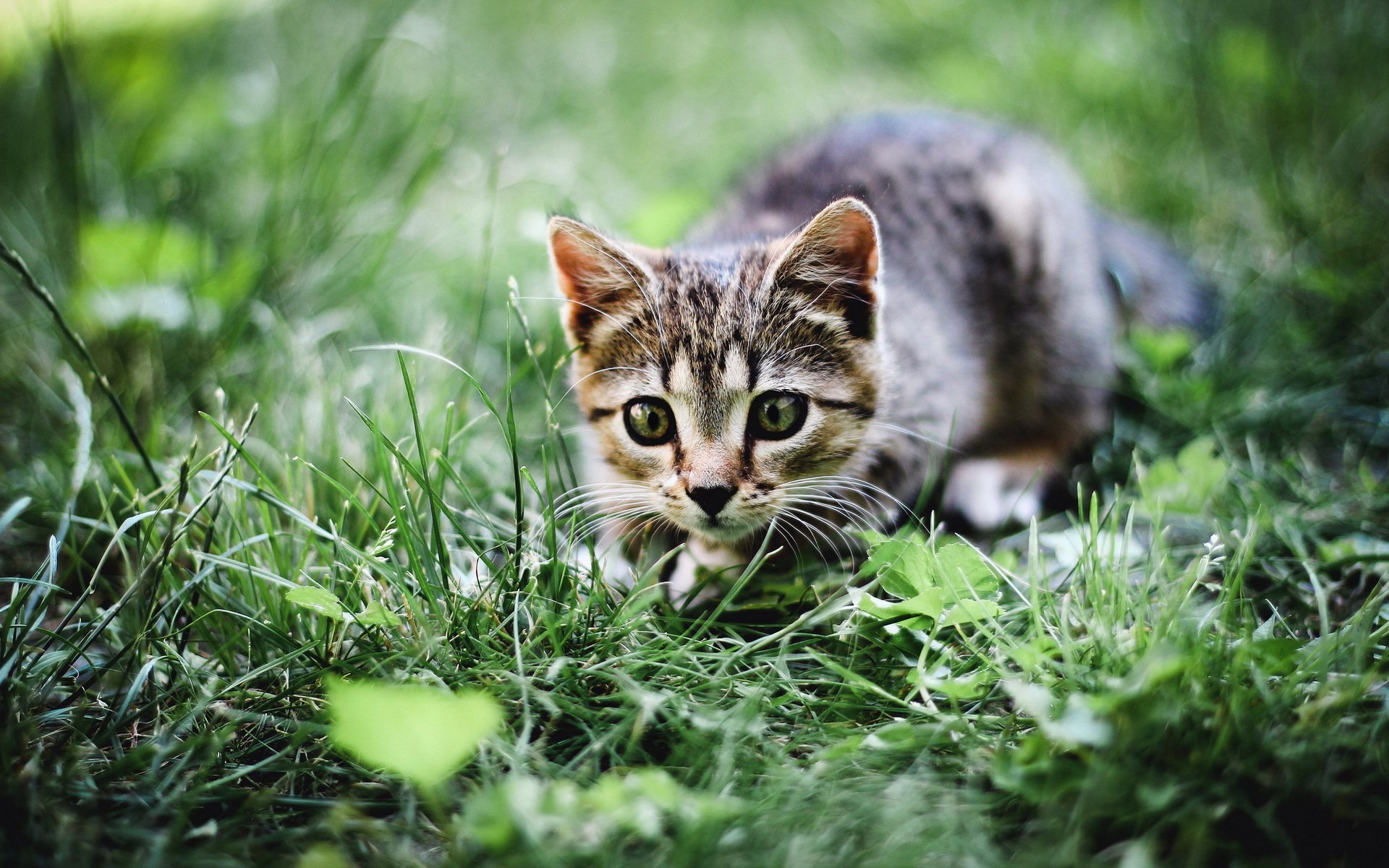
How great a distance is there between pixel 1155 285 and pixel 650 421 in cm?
181

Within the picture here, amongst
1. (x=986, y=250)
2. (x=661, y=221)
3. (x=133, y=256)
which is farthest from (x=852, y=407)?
(x=133, y=256)

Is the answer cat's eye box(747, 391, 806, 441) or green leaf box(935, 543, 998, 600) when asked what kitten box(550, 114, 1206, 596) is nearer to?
cat's eye box(747, 391, 806, 441)

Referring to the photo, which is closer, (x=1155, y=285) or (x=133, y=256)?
(x=133, y=256)

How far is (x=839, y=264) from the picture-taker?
6.23 ft

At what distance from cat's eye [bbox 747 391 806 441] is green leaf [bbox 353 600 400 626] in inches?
31.5

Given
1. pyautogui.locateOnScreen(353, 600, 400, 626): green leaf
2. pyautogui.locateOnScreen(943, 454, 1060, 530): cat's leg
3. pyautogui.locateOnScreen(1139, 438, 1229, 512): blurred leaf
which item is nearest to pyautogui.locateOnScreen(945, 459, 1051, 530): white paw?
A: pyautogui.locateOnScreen(943, 454, 1060, 530): cat's leg

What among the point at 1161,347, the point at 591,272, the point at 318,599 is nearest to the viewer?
the point at 318,599

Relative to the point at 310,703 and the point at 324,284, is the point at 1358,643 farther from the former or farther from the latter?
the point at 324,284

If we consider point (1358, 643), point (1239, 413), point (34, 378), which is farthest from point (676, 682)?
point (34, 378)

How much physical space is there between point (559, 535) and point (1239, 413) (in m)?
1.81

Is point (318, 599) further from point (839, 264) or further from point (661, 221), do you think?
point (661, 221)

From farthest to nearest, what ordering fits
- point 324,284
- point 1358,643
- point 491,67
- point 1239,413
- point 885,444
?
point 491,67
point 324,284
point 1239,413
point 885,444
point 1358,643

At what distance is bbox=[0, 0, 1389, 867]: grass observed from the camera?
1.27 meters

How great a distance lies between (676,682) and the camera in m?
1.58
